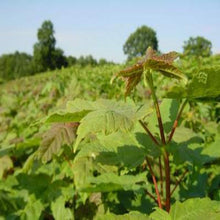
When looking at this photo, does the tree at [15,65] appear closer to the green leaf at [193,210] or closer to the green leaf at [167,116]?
the green leaf at [167,116]

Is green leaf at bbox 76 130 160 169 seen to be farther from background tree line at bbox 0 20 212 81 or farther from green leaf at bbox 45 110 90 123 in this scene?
background tree line at bbox 0 20 212 81

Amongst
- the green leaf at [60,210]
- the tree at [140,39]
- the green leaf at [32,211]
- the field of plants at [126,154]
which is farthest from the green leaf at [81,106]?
the tree at [140,39]

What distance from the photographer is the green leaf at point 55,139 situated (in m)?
1.41

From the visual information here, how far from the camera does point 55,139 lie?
1448 mm

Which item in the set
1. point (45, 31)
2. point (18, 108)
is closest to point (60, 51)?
point (45, 31)

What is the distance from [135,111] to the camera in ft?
3.28

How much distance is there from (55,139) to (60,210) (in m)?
0.51

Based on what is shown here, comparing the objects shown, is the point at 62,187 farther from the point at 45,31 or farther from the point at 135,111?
the point at 45,31

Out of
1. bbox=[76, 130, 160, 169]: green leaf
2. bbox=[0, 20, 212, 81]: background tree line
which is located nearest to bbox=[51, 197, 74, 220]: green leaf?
bbox=[76, 130, 160, 169]: green leaf

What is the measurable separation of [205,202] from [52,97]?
3.42 m

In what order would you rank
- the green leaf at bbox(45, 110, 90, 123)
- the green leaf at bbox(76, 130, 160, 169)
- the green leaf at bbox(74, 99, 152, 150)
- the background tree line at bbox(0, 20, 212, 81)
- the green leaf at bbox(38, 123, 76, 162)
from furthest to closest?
the background tree line at bbox(0, 20, 212, 81) < the green leaf at bbox(38, 123, 76, 162) < the green leaf at bbox(76, 130, 160, 169) < the green leaf at bbox(45, 110, 90, 123) < the green leaf at bbox(74, 99, 152, 150)

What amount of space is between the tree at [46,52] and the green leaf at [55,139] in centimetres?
7041

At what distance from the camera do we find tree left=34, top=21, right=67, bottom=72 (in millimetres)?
72062

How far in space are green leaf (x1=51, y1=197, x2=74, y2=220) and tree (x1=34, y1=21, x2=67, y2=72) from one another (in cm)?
7016
